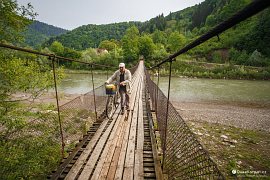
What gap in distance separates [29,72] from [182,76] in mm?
28581

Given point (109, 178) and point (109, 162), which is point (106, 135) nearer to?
point (109, 162)

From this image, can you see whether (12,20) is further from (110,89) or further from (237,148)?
(237,148)

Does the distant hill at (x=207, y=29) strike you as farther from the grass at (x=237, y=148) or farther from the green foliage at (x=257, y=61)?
the green foliage at (x=257, y=61)

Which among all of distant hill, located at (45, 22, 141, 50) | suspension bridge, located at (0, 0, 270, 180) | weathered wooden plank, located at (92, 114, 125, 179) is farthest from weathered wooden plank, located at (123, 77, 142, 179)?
distant hill, located at (45, 22, 141, 50)

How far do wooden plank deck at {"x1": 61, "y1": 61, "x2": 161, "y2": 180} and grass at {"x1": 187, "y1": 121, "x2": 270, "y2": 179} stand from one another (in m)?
2.82

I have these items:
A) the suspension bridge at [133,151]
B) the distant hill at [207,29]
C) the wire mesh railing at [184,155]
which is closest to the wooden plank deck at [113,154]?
the suspension bridge at [133,151]

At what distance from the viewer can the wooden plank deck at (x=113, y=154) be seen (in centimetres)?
215

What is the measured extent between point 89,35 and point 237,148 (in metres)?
114

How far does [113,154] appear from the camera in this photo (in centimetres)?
259

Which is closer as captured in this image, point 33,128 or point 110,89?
point 33,128

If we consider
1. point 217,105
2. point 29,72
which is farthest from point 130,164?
point 217,105

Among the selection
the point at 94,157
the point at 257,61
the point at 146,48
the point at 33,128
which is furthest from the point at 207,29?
the point at 94,157

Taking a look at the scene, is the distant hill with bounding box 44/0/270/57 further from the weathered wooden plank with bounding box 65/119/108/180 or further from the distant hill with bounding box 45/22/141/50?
the weathered wooden plank with bounding box 65/119/108/180

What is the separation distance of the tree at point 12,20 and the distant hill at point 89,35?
87.6 meters
